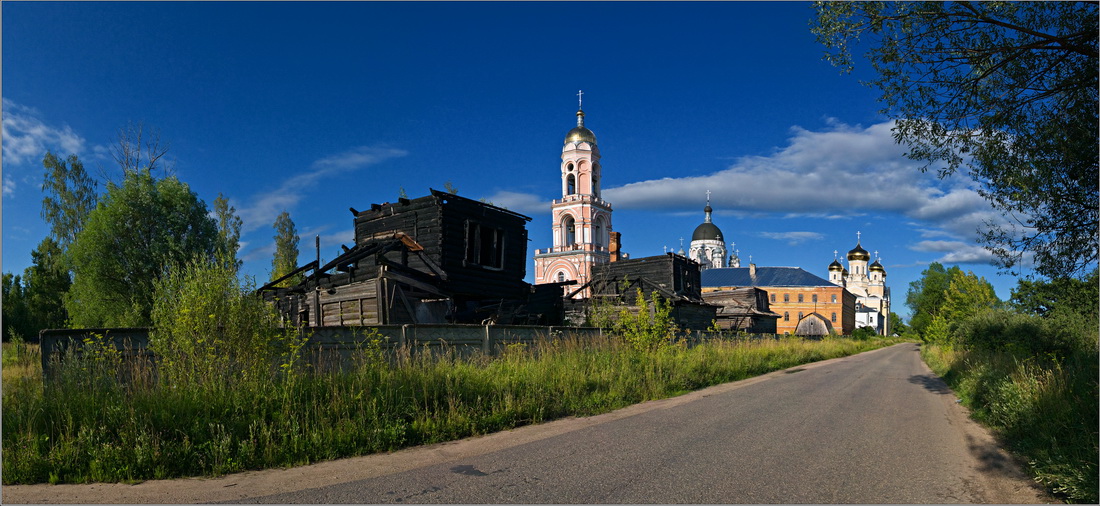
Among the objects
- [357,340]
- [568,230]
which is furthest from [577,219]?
[357,340]

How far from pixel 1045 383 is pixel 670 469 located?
6.36 meters

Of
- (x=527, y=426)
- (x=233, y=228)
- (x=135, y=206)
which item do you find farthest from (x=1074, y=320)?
(x=233, y=228)

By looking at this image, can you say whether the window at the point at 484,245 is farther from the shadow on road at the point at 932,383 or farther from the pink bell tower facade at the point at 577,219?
the pink bell tower facade at the point at 577,219

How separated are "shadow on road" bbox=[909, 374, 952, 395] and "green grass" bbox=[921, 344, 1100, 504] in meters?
3.69

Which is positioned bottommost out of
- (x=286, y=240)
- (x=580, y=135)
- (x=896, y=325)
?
(x=896, y=325)

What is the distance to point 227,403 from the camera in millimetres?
7379

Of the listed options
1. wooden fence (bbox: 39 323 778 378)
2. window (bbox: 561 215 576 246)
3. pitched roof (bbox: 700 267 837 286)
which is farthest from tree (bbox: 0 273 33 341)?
pitched roof (bbox: 700 267 837 286)

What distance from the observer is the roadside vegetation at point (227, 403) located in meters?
6.50

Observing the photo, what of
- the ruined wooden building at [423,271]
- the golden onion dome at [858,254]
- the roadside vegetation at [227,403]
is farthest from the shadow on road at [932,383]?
the golden onion dome at [858,254]

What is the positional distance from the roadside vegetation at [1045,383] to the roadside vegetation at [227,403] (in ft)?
19.5

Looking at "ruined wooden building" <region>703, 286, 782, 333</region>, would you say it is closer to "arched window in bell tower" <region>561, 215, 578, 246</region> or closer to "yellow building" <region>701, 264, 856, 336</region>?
"arched window in bell tower" <region>561, 215, 578, 246</region>

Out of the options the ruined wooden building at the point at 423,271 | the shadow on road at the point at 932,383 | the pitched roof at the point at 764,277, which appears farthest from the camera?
the pitched roof at the point at 764,277

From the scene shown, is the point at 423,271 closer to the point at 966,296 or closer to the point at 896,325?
the point at 966,296

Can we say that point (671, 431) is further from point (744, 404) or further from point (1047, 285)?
point (1047, 285)
